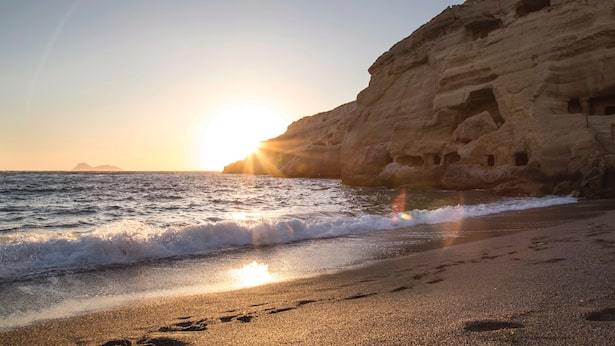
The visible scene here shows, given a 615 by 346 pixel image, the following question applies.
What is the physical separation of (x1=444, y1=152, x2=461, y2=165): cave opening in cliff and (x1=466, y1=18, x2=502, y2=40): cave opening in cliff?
10704 mm

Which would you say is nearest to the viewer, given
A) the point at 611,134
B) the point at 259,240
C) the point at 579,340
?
the point at 579,340

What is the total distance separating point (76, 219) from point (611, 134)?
26116 millimetres

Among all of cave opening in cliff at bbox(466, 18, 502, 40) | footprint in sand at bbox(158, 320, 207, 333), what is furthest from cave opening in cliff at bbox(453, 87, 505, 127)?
footprint in sand at bbox(158, 320, 207, 333)

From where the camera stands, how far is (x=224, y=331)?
12.7 ft

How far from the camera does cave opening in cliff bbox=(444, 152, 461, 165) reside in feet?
117

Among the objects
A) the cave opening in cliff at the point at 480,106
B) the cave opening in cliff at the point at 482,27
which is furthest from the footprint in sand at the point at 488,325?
the cave opening in cliff at the point at 482,27

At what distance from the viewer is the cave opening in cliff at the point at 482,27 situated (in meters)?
37.6

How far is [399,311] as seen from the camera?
4035 mm

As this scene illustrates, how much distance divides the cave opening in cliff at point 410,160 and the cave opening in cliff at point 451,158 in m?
2.61

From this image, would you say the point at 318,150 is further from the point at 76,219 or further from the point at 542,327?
the point at 542,327

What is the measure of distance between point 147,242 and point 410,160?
3412 centimetres

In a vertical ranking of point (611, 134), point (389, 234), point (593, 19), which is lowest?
point (389, 234)

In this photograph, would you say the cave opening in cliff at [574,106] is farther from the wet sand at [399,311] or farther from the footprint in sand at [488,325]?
the footprint in sand at [488,325]

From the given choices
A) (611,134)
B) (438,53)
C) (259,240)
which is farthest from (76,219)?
(438,53)
